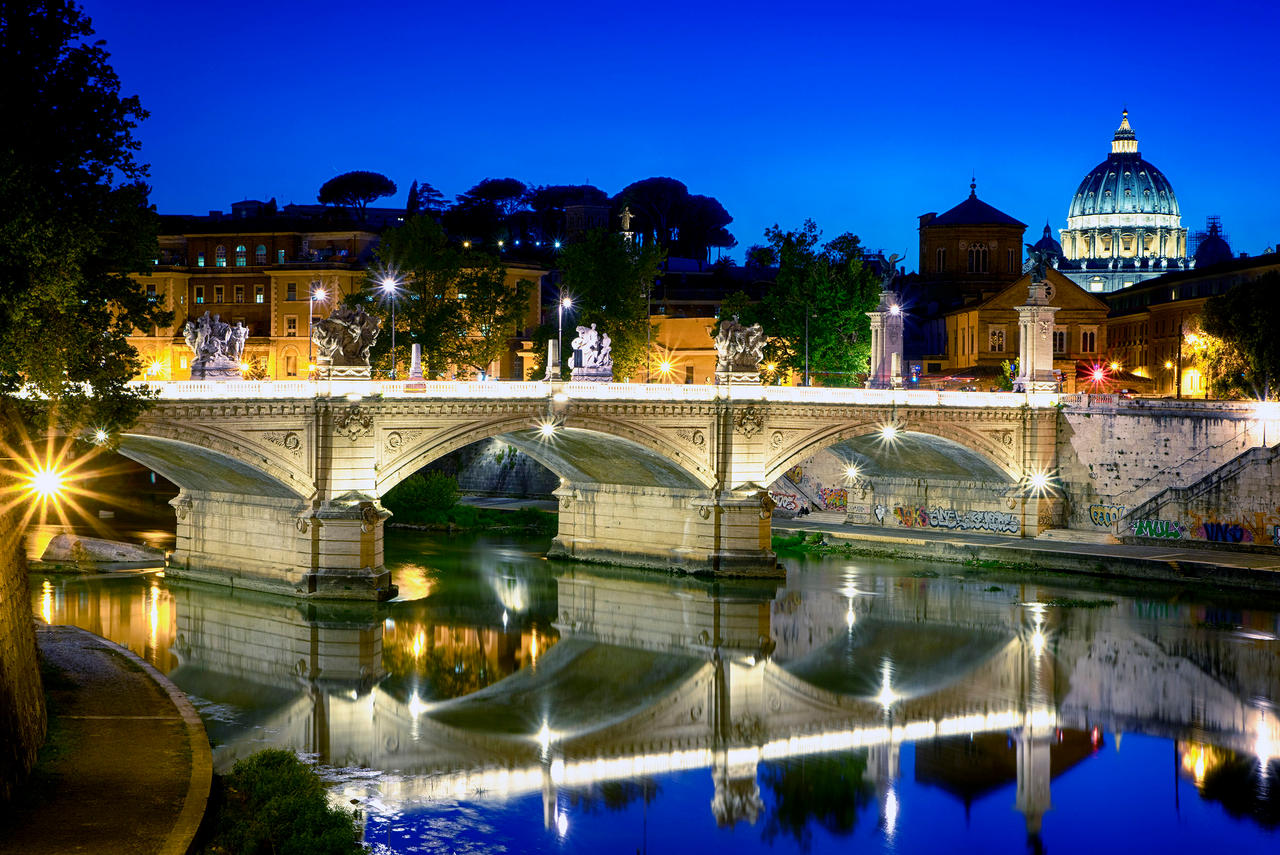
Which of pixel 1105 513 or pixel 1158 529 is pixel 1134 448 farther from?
pixel 1158 529

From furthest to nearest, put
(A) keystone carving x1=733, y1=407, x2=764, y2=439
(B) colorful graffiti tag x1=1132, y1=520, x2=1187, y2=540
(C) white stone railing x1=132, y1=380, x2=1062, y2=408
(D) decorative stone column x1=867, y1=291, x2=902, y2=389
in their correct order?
(D) decorative stone column x1=867, y1=291, x2=902, y2=389, (B) colorful graffiti tag x1=1132, y1=520, x2=1187, y2=540, (A) keystone carving x1=733, y1=407, x2=764, y2=439, (C) white stone railing x1=132, y1=380, x2=1062, y2=408

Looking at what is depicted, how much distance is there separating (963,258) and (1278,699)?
5728cm

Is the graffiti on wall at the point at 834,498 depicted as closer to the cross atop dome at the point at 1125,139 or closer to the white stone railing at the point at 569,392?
the white stone railing at the point at 569,392

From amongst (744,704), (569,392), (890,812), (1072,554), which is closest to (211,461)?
(569,392)

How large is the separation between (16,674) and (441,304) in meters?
43.1

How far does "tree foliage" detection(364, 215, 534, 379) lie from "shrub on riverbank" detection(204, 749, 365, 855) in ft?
131

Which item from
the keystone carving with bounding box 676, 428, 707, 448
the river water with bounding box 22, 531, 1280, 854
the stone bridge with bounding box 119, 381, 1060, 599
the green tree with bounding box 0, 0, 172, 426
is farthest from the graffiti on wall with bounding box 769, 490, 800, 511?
the green tree with bounding box 0, 0, 172, 426

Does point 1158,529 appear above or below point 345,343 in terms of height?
below

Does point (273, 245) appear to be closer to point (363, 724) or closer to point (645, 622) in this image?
point (645, 622)

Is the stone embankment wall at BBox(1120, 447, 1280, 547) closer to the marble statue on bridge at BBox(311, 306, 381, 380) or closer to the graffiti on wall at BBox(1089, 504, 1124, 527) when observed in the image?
the graffiti on wall at BBox(1089, 504, 1124, 527)

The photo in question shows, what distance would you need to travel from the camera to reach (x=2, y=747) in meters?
18.4

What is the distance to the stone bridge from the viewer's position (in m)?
40.1

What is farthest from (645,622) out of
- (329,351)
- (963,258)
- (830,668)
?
(963,258)

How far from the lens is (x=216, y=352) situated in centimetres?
4294
